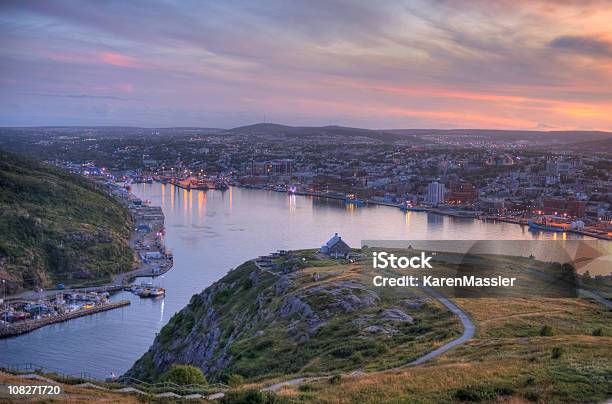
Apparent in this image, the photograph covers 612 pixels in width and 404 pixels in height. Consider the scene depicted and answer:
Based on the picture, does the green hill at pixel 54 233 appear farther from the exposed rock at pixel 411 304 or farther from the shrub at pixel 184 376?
the shrub at pixel 184 376

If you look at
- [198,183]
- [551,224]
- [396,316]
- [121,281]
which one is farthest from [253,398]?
[198,183]

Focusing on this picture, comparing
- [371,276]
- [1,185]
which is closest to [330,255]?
[371,276]

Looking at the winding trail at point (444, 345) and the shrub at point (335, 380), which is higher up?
the shrub at point (335, 380)

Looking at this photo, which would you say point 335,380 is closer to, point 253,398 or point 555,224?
point 253,398

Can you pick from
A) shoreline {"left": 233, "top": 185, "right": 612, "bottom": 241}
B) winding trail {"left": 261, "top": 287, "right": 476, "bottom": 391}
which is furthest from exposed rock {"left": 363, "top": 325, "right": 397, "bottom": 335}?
shoreline {"left": 233, "top": 185, "right": 612, "bottom": 241}

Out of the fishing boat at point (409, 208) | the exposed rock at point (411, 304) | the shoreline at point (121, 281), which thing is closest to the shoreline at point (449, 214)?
the fishing boat at point (409, 208)

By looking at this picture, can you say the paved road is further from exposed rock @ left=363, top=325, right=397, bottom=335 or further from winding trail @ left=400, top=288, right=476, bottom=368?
exposed rock @ left=363, top=325, right=397, bottom=335

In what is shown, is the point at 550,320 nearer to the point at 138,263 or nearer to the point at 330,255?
the point at 330,255
